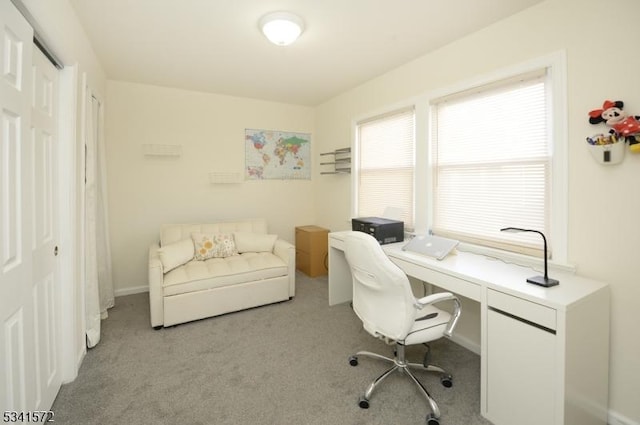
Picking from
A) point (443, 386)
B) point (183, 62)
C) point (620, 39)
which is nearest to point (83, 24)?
point (183, 62)

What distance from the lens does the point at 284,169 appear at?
4477 mm

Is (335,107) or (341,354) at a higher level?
(335,107)

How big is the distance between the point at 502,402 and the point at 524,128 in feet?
5.66

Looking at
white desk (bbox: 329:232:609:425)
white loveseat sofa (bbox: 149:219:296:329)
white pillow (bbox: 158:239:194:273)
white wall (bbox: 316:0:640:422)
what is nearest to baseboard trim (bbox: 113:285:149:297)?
white loveseat sofa (bbox: 149:219:296:329)

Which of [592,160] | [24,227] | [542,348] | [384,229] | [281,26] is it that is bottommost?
[542,348]

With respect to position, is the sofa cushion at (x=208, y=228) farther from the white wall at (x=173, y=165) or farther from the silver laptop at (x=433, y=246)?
the silver laptop at (x=433, y=246)

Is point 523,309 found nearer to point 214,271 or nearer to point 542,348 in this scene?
point 542,348

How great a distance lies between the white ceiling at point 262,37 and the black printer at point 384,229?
155 cm

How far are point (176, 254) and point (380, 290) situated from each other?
7.30 ft

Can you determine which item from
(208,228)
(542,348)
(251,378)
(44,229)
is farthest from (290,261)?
(542,348)

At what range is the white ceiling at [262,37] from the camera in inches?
79.3

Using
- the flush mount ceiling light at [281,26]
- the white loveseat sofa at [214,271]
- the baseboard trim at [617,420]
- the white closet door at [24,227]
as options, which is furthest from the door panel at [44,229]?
the baseboard trim at [617,420]

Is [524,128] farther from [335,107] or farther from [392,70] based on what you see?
[335,107]

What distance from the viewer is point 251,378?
2062 millimetres
